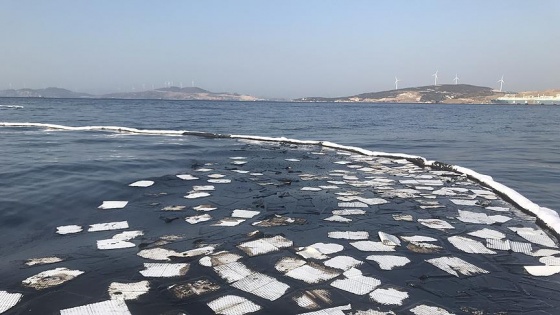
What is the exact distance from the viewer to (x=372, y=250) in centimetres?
406

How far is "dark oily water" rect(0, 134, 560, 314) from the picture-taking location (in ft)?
9.93

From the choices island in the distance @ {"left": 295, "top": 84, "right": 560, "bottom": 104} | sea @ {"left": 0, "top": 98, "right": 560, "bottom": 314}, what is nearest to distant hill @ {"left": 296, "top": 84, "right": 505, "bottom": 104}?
island in the distance @ {"left": 295, "top": 84, "right": 560, "bottom": 104}

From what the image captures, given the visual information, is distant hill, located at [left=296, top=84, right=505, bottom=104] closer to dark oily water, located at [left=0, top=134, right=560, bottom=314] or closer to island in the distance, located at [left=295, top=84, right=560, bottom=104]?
island in the distance, located at [left=295, top=84, right=560, bottom=104]

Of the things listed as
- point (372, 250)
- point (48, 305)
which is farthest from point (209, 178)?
point (48, 305)

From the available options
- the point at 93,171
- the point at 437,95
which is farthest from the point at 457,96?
the point at 93,171

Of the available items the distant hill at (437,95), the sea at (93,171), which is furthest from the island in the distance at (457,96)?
the sea at (93,171)

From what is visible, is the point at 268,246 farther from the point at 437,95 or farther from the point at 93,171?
the point at 437,95

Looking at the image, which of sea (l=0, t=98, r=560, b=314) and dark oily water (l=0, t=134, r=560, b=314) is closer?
dark oily water (l=0, t=134, r=560, b=314)

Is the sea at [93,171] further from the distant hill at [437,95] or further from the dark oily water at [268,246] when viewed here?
the distant hill at [437,95]

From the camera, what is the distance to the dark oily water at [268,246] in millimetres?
3025

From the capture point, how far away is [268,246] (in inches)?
161

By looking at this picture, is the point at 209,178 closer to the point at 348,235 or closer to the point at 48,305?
the point at 348,235

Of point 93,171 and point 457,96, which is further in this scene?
point 457,96

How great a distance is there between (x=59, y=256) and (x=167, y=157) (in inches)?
264
